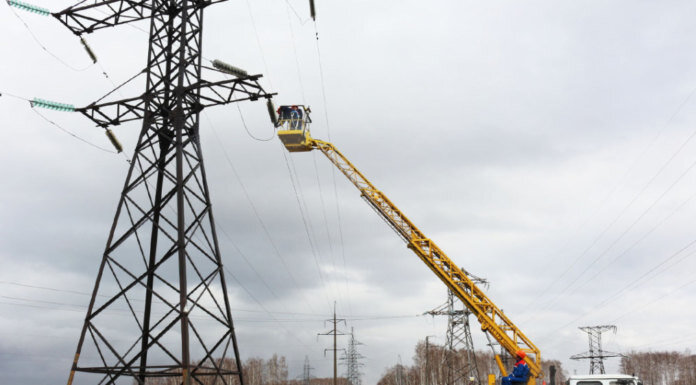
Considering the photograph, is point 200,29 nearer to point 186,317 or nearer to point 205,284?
point 205,284

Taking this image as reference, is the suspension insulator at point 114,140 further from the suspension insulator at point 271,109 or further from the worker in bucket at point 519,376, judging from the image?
the worker in bucket at point 519,376

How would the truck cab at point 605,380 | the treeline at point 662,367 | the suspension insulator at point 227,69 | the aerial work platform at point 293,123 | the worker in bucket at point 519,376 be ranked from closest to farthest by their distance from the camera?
1. the worker in bucket at point 519,376
2. the truck cab at point 605,380
3. the suspension insulator at point 227,69
4. the aerial work platform at point 293,123
5. the treeline at point 662,367

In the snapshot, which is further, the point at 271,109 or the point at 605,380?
the point at 271,109

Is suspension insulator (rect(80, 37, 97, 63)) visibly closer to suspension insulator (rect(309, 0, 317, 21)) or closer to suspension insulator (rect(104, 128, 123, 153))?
suspension insulator (rect(104, 128, 123, 153))

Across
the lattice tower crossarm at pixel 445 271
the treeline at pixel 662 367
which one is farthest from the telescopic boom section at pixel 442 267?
the treeline at pixel 662 367

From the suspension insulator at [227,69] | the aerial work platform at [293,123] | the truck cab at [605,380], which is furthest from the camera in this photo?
the aerial work platform at [293,123]

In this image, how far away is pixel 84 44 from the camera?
1697 centimetres

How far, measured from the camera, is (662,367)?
105125 millimetres

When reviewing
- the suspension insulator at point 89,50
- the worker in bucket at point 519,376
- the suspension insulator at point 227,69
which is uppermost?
the suspension insulator at point 89,50

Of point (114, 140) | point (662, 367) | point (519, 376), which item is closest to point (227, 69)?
point (114, 140)

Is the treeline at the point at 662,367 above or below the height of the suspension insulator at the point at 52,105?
below

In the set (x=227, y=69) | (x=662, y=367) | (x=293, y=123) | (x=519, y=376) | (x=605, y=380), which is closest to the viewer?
(x=519, y=376)

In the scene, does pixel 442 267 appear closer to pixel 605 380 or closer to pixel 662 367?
pixel 605 380

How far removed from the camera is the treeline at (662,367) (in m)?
99.0
